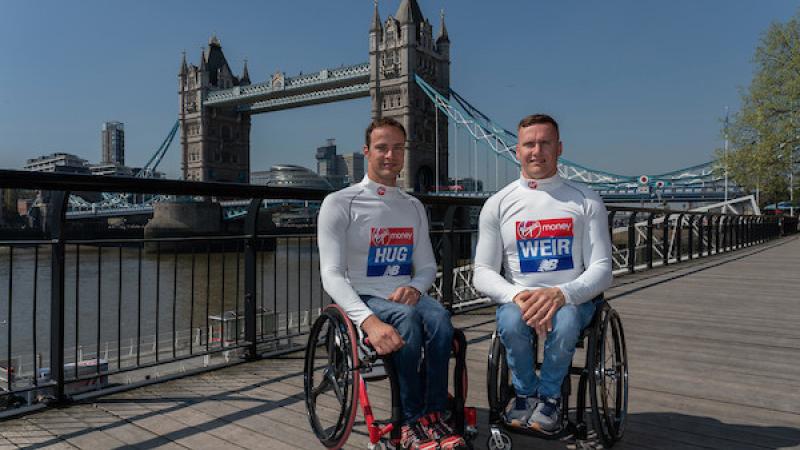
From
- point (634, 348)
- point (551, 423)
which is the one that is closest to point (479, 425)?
point (551, 423)

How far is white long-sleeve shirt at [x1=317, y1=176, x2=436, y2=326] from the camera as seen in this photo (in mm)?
2209

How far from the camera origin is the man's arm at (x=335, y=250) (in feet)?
6.95

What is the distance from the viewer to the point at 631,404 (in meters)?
2.80

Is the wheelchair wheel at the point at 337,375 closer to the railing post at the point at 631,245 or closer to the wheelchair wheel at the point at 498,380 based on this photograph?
the wheelchair wheel at the point at 498,380

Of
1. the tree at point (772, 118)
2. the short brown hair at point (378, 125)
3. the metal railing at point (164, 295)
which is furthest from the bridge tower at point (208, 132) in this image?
the short brown hair at point (378, 125)

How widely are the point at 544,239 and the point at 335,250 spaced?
0.81 meters

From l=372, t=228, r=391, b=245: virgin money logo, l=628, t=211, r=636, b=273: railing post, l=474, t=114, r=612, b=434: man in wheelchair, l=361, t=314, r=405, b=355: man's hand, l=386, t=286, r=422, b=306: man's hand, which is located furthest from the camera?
l=628, t=211, r=636, b=273: railing post

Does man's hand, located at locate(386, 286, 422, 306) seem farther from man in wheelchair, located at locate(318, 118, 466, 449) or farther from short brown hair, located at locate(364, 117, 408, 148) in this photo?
short brown hair, located at locate(364, 117, 408, 148)

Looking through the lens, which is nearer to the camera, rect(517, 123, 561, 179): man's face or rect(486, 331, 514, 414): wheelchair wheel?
rect(486, 331, 514, 414): wheelchair wheel

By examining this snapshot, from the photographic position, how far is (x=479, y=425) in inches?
99.3

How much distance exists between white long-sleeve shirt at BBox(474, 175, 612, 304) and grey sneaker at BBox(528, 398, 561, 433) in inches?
15.7

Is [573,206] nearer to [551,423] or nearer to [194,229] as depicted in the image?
[551,423]

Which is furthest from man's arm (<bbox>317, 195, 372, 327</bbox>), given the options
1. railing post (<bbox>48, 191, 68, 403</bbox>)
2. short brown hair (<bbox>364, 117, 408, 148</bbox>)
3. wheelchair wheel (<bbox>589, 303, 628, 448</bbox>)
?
railing post (<bbox>48, 191, 68, 403</bbox>)

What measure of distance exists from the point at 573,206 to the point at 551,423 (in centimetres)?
81
